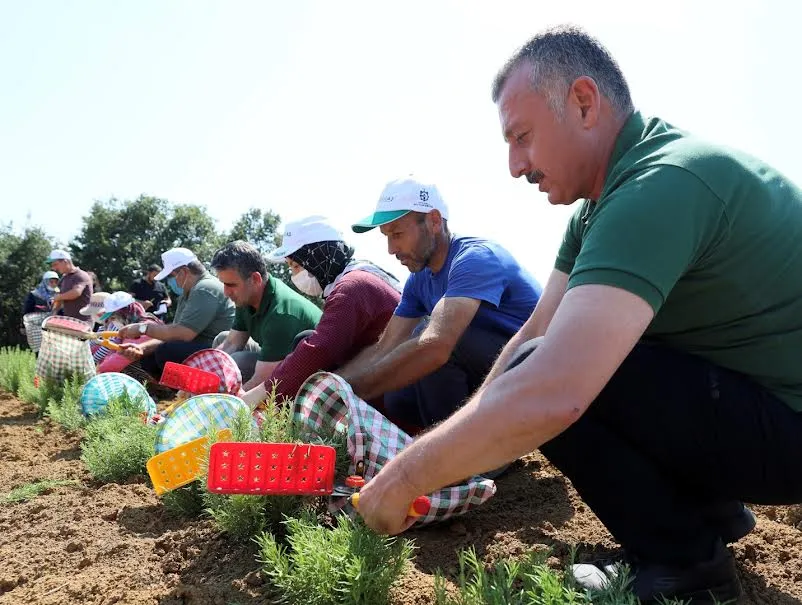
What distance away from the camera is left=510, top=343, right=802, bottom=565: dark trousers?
5.39ft

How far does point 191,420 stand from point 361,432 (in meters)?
0.85

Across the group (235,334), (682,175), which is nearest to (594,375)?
(682,175)

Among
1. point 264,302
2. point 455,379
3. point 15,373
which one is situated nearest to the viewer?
point 455,379

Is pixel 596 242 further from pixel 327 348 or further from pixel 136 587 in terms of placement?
pixel 327 348

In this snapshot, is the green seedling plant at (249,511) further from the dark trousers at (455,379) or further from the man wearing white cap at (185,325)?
the man wearing white cap at (185,325)

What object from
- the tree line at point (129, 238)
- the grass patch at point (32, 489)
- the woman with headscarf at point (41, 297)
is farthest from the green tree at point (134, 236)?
the grass patch at point (32, 489)

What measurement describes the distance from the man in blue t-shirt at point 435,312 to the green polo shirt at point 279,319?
918mm

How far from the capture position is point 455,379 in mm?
3090

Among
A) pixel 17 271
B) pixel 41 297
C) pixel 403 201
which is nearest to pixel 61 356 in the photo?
pixel 403 201

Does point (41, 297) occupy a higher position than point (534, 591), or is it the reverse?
point (534, 591)

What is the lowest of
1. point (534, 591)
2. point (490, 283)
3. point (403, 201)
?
point (534, 591)

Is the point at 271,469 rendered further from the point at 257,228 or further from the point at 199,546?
the point at 257,228

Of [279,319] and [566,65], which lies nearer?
[566,65]

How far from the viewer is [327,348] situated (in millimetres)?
3291
